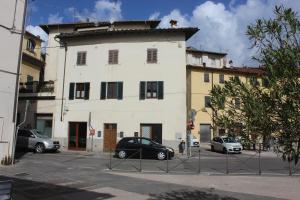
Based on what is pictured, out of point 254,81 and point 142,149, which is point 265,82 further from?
point 142,149

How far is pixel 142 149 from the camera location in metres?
24.3

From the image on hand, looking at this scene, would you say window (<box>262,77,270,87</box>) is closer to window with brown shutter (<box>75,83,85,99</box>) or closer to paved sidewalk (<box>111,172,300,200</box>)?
paved sidewalk (<box>111,172,300,200</box>)

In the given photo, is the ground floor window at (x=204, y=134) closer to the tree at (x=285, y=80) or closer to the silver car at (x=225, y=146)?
the silver car at (x=225, y=146)

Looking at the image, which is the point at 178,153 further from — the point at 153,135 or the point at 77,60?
the point at 77,60

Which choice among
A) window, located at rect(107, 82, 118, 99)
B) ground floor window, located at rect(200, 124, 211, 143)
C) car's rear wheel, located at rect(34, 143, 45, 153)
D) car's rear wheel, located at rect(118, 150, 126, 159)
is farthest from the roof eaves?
ground floor window, located at rect(200, 124, 211, 143)

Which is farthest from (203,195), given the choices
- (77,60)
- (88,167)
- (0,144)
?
(77,60)

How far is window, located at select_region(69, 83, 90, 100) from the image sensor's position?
102ft

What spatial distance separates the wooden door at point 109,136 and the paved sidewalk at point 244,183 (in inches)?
522

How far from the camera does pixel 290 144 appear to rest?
5.73 meters

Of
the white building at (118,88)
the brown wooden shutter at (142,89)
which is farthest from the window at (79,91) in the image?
the brown wooden shutter at (142,89)

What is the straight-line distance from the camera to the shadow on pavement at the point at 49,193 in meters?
11.2

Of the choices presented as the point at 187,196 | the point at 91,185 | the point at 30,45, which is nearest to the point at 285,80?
A: the point at 187,196

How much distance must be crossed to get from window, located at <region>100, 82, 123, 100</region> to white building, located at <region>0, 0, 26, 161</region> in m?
11.8

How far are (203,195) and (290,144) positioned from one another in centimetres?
677
